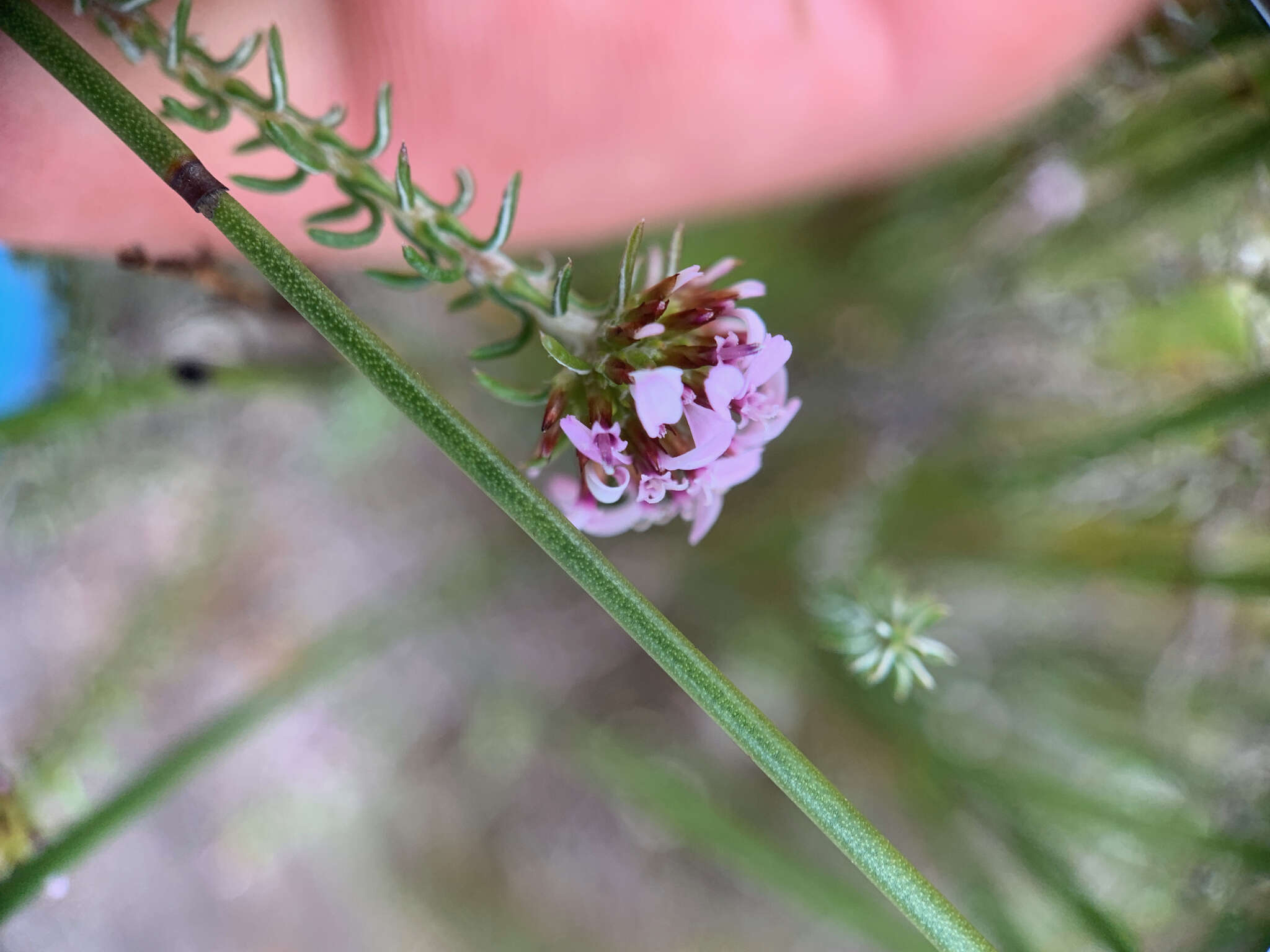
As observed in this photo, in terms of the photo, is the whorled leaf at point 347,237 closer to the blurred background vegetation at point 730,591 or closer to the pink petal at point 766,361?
the pink petal at point 766,361

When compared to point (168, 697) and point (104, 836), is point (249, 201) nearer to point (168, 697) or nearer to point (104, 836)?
point (104, 836)

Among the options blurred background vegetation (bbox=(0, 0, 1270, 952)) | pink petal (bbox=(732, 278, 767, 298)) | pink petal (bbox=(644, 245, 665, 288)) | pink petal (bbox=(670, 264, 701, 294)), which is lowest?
blurred background vegetation (bbox=(0, 0, 1270, 952))

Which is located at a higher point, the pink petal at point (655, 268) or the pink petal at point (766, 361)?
the pink petal at point (766, 361)

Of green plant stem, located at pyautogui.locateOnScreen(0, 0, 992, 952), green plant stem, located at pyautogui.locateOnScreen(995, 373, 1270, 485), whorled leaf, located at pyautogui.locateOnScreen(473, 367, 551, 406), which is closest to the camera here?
green plant stem, located at pyautogui.locateOnScreen(0, 0, 992, 952)

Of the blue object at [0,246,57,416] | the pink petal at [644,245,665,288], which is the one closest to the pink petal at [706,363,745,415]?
the pink petal at [644,245,665,288]

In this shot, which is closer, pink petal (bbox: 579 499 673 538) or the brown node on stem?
the brown node on stem

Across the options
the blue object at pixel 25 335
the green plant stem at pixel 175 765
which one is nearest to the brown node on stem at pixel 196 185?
the green plant stem at pixel 175 765

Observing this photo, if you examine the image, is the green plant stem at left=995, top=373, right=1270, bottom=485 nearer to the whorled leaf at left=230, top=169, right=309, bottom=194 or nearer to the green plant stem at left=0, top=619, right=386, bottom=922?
the whorled leaf at left=230, top=169, right=309, bottom=194
